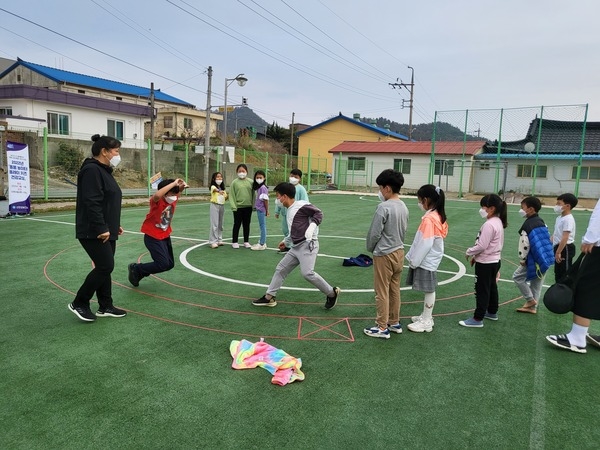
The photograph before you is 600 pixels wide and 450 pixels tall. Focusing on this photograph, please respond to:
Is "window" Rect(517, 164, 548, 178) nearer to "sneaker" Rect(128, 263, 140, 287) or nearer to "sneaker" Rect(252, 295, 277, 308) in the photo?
"sneaker" Rect(252, 295, 277, 308)

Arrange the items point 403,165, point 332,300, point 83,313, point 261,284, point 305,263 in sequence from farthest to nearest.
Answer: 1. point 403,165
2. point 261,284
3. point 332,300
4. point 305,263
5. point 83,313

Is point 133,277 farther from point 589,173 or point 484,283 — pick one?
point 589,173

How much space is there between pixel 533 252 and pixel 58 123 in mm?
35045

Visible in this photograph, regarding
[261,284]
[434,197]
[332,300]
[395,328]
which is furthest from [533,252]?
[261,284]

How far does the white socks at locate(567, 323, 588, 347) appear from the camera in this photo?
473 centimetres

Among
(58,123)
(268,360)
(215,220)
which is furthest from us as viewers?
(58,123)

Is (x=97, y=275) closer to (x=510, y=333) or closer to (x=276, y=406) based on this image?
(x=276, y=406)

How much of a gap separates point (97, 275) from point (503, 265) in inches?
295

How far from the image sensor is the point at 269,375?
405 centimetres

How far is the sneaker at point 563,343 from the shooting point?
4.75 m

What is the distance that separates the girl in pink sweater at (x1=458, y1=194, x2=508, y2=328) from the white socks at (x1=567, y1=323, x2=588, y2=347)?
91 cm

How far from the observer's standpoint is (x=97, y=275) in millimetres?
5094

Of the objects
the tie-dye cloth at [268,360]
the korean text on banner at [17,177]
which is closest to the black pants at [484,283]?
the tie-dye cloth at [268,360]

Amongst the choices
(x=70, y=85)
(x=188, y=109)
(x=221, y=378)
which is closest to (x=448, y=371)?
(x=221, y=378)
